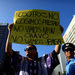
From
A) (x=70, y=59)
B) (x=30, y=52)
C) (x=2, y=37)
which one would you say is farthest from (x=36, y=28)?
(x=2, y=37)

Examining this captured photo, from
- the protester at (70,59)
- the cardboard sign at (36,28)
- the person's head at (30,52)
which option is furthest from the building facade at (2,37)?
the person's head at (30,52)

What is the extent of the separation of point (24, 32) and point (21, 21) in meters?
0.29

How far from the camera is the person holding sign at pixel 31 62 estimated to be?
240 centimetres

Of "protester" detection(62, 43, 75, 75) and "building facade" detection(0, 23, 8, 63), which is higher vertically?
"building facade" detection(0, 23, 8, 63)

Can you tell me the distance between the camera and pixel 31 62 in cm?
247

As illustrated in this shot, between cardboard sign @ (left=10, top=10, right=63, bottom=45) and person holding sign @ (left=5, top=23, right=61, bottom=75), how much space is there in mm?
184

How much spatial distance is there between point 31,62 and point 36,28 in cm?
81

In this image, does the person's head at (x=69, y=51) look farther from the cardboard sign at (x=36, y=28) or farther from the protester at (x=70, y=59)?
the cardboard sign at (x=36, y=28)

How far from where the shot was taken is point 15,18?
284 cm

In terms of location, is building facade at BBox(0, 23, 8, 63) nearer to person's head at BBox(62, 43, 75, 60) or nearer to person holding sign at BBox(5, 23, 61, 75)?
person's head at BBox(62, 43, 75, 60)

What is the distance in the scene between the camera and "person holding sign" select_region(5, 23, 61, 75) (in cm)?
240

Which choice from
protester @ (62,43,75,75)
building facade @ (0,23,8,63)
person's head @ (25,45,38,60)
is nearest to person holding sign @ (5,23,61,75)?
person's head @ (25,45,38,60)

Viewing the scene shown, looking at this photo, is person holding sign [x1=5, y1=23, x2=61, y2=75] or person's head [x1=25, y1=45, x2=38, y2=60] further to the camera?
person's head [x1=25, y1=45, x2=38, y2=60]

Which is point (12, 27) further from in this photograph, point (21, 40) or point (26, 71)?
point (26, 71)
